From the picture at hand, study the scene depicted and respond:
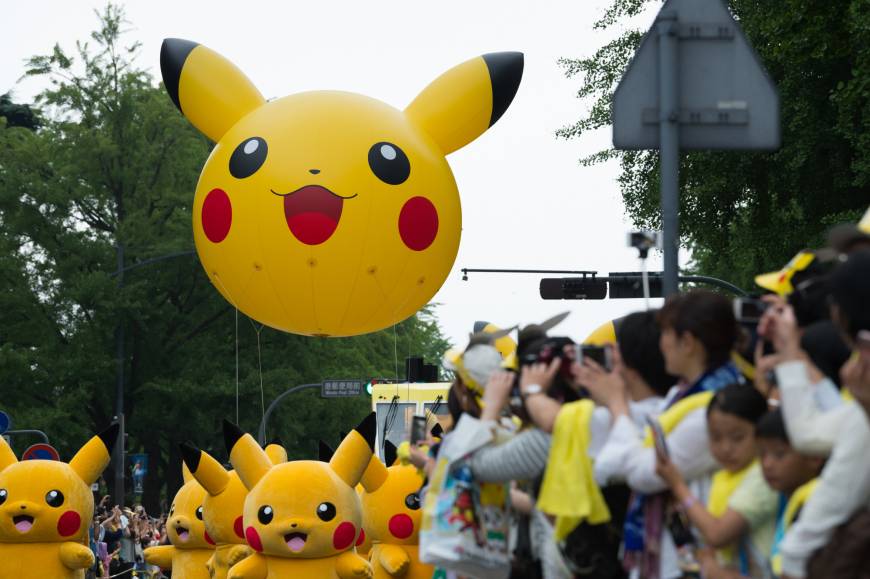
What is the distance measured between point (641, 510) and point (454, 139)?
7723 mm

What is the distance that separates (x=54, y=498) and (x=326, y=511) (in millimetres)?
2969

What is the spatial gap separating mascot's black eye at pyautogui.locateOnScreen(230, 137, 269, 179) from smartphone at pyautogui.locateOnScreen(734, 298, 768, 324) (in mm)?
7169

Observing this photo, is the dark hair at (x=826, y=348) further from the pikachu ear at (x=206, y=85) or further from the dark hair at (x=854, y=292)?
the pikachu ear at (x=206, y=85)

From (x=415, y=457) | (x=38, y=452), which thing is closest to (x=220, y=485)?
(x=38, y=452)

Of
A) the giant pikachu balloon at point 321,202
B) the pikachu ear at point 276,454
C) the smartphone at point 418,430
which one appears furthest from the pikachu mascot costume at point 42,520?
the smartphone at point 418,430

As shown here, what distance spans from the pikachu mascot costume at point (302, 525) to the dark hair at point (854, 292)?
28.3 feet

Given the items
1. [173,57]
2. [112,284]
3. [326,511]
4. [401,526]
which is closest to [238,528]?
[401,526]

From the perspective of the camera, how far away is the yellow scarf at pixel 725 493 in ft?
17.1

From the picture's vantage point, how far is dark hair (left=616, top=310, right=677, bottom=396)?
19.6 feet

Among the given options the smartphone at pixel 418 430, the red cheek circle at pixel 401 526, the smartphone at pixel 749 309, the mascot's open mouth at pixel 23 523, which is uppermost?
the smartphone at pixel 749 309

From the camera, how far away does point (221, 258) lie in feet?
40.1

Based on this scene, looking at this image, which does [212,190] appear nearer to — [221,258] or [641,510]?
[221,258]

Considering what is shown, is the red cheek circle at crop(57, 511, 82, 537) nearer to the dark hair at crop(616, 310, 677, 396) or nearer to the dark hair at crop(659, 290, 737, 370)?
the dark hair at crop(616, 310, 677, 396)

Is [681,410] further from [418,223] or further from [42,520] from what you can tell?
[42,520]
